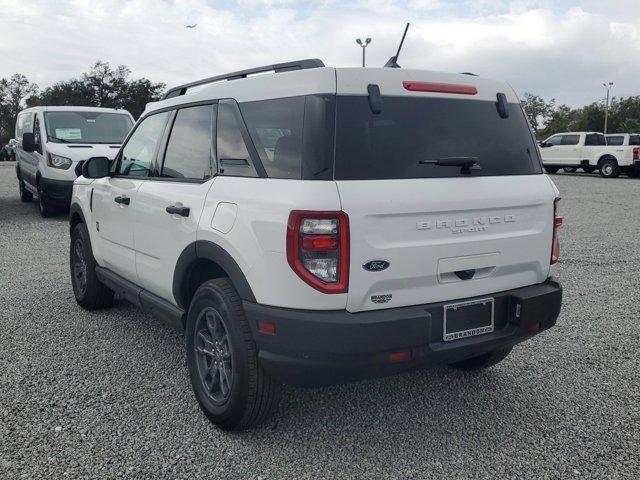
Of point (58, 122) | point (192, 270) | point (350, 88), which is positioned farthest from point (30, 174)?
point (350, 88)

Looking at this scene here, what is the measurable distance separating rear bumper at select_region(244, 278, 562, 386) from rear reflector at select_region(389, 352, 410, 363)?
0.02 metres

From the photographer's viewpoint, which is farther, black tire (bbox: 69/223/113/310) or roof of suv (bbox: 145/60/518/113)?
black tire (bbox: 69/223/113/310)

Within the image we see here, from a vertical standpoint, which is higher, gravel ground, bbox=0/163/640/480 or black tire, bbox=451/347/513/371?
black tire, bbox=451/347/513/371

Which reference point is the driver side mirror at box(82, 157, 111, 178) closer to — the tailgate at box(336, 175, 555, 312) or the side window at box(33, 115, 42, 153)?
the tailgate at box(336, 175, 555, 312)

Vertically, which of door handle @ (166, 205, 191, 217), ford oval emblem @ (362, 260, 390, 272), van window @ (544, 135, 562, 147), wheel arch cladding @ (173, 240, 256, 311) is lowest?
wheel arch cladding @ (173, 240, 256, 311)

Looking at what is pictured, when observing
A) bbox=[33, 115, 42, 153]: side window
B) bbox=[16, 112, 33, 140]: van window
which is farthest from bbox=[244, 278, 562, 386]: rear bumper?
bbox=[16, 112, 33, 140]: van window

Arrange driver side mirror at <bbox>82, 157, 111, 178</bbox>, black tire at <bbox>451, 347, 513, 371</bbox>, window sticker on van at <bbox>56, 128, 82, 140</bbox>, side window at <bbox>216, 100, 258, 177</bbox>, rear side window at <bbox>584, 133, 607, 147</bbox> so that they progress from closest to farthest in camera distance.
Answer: side window at <bbox>216, 100, 258, 177</bbox> → black tire at <bbox>451, 347, 513, 371</bbox> → driver side mirror at <bbox>82, 157, 111, 178</bbox> → window sticker on van at <bbox>56, 128, 82, 140</bbox> → rear side window at <bbox>584, 133, 607, 147</bbox>

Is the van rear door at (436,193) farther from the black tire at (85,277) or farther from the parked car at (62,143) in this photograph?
the parked car at (62,143)

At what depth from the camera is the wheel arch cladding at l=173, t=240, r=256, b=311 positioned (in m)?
2.93

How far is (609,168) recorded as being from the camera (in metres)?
24.2

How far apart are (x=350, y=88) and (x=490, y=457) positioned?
191cm

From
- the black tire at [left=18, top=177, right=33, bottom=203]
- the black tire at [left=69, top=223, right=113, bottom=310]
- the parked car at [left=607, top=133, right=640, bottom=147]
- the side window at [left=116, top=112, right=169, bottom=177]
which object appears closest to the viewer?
the side window at [left=116, top=112, right=169, bottom=177]

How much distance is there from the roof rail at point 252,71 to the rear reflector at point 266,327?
4.35ft

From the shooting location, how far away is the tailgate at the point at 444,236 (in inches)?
107
